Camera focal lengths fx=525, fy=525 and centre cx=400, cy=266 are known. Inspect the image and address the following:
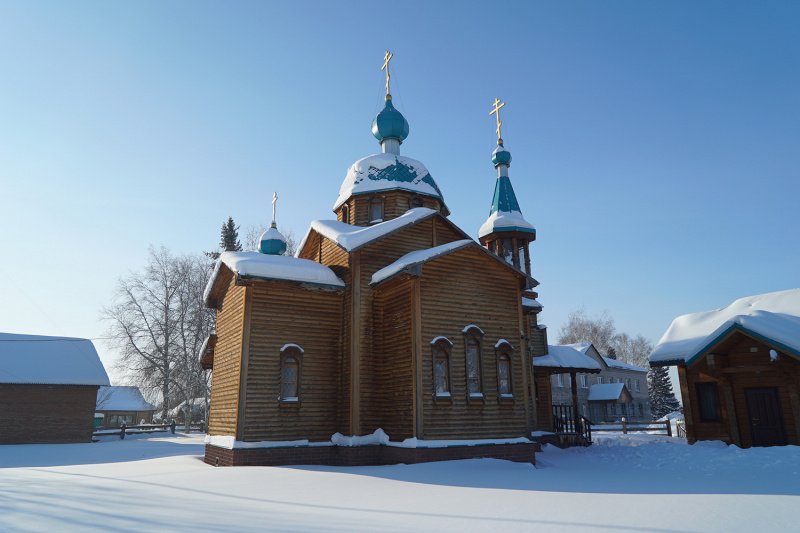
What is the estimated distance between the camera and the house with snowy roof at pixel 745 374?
14.4m

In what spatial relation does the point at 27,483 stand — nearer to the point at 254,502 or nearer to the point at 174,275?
the point at 254,502

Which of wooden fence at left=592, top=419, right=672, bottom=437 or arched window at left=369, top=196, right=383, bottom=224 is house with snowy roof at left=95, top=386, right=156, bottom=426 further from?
wooden fence at left=592, top=419, right=672, bottom=437

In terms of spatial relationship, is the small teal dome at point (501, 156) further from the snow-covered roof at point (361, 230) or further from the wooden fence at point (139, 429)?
the wooden fence at point (139, 429)

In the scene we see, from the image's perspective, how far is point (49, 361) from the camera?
2505 cm

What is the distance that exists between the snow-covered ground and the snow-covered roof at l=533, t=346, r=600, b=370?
22.2 feet

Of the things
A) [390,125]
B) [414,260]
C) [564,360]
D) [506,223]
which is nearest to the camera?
[414,260]

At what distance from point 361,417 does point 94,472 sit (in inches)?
237

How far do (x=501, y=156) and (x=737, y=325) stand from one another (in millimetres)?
11734

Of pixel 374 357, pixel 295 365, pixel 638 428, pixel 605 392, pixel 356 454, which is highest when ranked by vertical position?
pixel 374 357

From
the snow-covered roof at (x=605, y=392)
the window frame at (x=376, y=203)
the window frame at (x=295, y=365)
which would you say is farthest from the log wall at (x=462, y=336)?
the snow-covered roof at (x=605, y=392)

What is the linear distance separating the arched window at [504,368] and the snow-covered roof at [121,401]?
119ft

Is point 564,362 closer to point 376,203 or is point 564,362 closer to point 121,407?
point 376,203

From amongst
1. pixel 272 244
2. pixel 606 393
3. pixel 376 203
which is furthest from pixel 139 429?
pixel 606 393

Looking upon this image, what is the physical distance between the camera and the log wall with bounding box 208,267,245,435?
12930 millimetres
